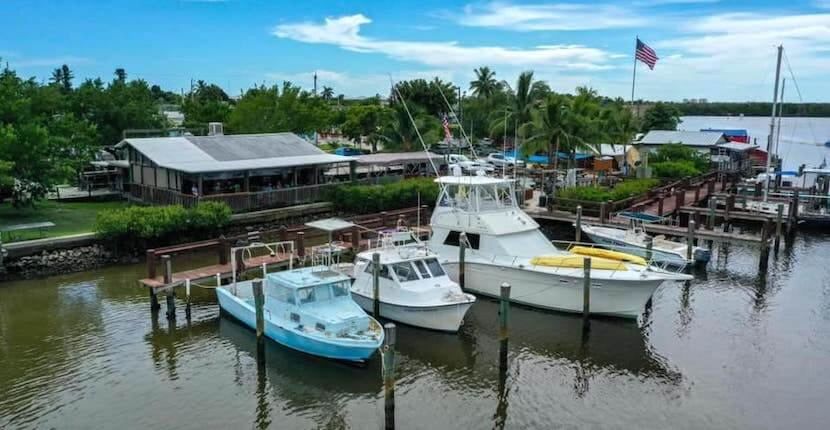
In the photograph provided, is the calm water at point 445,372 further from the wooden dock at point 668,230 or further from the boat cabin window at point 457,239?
the wooden dock at point 668,230

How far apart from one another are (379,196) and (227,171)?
7.63 m

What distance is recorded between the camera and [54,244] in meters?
25.5

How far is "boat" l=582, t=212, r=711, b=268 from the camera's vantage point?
84.1 feet

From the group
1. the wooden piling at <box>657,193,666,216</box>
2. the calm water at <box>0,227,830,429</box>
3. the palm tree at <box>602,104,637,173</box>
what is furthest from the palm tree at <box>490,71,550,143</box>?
the calm water at <box>0,227,830,429</box>

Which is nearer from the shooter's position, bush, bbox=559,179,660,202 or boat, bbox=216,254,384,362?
boat, bbox=216,254,384,362

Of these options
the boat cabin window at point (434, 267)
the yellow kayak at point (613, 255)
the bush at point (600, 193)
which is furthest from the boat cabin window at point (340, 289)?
the bush at point (600, 193)

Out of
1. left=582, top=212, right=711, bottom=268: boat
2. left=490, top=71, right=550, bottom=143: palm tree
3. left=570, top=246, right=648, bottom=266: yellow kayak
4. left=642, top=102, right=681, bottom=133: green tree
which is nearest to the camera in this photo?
left=570, top=246, right=648, bottom=266: yellow kayak

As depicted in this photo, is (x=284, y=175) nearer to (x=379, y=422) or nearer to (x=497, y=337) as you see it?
(x=497, y=337)

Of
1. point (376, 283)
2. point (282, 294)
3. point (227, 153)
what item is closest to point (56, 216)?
point (227, 153)

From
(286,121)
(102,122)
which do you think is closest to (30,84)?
(102,122)

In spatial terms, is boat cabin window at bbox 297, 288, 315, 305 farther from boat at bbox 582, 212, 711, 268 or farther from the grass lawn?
the grass lawn

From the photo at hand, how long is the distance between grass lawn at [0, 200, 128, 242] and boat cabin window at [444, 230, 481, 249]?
1543 centimetres

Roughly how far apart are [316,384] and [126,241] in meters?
14.6

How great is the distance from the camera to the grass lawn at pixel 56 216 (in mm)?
26766
